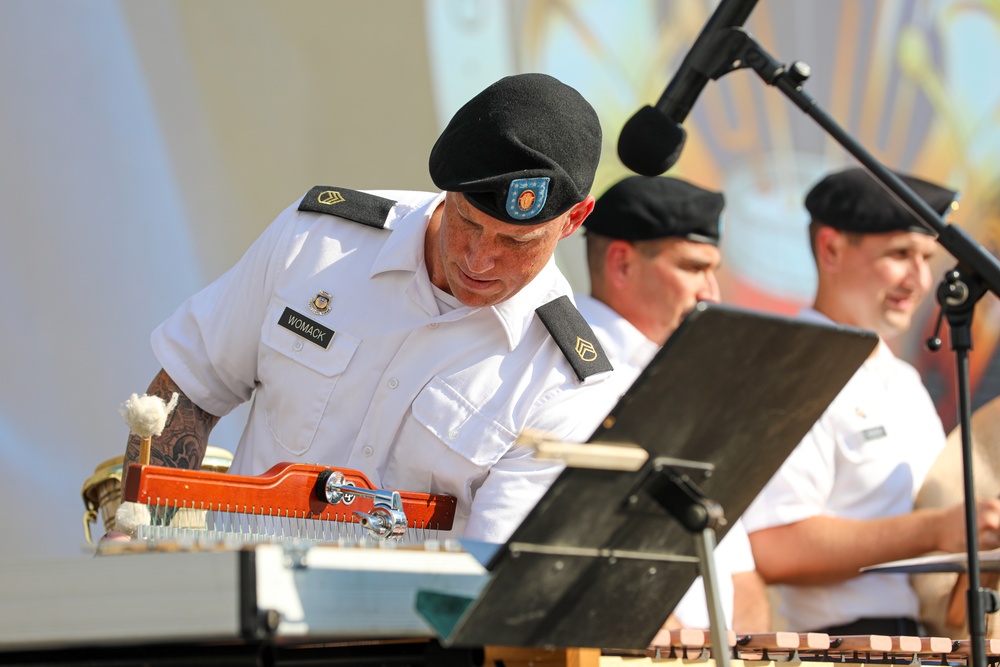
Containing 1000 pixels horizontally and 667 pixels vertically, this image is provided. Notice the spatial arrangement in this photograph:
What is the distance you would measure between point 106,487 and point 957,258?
1.80 meters

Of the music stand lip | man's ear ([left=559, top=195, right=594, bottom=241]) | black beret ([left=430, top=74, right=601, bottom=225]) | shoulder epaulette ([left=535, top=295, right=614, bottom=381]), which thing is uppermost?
black beret ([left=430, top=74, right=601, bottom=225])

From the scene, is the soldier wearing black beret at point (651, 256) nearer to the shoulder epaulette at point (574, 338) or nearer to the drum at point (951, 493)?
the drum at point (951, 493)

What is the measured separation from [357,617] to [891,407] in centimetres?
310

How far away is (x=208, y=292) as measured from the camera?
8.79 ft

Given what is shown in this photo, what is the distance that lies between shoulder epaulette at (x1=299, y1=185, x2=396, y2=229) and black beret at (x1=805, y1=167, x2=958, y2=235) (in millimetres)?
2139

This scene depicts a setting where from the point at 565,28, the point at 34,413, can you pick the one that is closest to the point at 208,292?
the point at 34,413

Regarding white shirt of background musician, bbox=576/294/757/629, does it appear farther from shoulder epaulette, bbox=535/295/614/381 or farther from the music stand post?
the music stand post

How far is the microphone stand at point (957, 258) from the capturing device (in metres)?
2.13

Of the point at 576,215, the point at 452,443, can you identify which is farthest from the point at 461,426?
the point at 576,215

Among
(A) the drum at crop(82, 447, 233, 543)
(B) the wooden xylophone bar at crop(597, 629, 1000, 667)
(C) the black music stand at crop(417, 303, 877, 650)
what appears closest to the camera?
(C) the black music stand at crop(417, 303, 877, 650)

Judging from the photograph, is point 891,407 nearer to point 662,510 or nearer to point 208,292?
point 208,292

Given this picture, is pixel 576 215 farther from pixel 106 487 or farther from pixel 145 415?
pixel 106 487

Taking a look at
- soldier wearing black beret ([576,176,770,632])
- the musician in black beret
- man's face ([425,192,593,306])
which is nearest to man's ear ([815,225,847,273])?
the musician in black beret

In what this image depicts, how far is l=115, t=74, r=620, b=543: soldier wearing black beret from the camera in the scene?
2.50m
